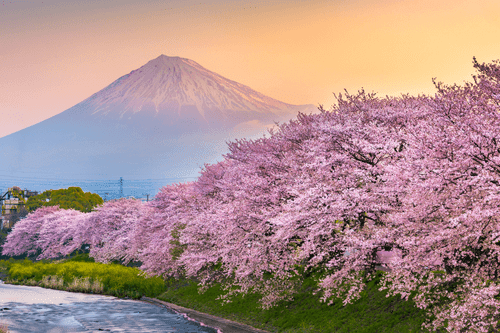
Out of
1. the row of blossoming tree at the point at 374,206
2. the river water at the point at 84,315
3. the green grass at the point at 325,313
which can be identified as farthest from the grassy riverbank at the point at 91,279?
the green grass at the point at 325,313

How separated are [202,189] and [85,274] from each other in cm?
1865

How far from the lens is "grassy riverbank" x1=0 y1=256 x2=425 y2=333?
752 inches

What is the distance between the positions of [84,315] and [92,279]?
555 inches

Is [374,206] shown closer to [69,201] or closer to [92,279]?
[92,279]

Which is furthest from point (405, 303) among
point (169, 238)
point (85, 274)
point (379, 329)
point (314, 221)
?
point (85, 274)

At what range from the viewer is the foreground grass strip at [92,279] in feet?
133

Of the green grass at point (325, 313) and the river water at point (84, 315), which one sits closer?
the green grass at point (325, 313)

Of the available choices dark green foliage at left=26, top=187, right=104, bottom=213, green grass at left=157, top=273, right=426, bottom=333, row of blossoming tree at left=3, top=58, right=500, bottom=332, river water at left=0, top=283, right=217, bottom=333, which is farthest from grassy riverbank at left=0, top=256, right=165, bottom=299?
dark green foliage at left=26, top=187, right=104, bottom=213

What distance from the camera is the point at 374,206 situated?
18.1m

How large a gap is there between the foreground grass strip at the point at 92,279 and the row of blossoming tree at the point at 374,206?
158 inches

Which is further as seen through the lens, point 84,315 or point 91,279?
point 91,279

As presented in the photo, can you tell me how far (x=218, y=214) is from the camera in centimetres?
2767

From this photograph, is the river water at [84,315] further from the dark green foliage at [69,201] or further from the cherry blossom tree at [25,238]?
the dark green foliage at [69,201]

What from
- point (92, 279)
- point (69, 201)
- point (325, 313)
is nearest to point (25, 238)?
point (69, 201)
